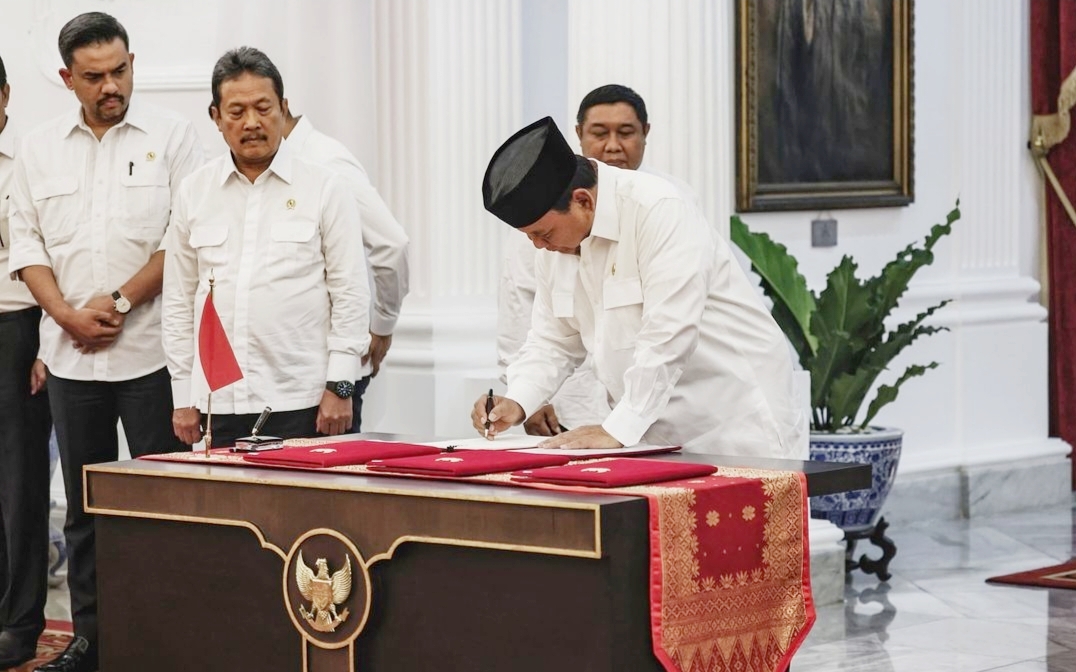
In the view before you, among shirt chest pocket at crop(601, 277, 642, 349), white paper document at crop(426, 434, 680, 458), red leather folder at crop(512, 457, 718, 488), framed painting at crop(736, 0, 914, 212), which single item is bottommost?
red leather folder at crop(512, 457, 718, 488)

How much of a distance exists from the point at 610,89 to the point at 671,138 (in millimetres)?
820

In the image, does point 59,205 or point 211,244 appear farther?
point 59,205

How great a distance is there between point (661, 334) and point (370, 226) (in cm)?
166

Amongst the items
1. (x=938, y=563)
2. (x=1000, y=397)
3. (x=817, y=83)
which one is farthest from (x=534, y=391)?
→ (x=1000, y=397)

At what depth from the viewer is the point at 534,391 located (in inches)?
162

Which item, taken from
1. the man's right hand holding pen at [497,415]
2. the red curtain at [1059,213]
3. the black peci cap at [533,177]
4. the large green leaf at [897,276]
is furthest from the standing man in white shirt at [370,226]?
the red curtain at [1059,213]

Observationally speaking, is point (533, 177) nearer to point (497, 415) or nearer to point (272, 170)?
point (497, 415)

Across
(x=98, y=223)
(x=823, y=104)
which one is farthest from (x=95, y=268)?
(x=823, y=104)

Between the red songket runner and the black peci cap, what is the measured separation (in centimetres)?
67

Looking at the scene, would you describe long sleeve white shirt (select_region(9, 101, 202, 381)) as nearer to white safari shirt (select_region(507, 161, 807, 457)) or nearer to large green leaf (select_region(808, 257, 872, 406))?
white safari shirt (select_region(507, 161, 807, 457))

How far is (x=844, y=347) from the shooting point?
21.5 feet

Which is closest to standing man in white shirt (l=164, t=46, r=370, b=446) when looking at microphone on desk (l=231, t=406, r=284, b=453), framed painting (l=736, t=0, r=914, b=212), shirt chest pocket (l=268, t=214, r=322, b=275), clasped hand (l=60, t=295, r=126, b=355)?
shirt chest pocket (l=268, t=214, r=322, b=275)

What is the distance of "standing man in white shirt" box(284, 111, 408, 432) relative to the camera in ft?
17.0

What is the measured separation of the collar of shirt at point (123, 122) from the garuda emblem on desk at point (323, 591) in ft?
6.02
